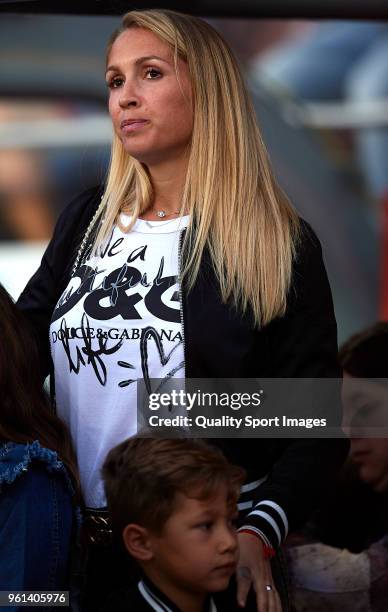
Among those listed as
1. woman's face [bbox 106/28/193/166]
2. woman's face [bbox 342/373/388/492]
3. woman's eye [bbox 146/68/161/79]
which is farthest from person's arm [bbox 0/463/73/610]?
woman's face [bbox 342/373/388/492]

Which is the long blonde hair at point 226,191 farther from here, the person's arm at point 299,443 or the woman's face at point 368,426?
the woman's face at point 368,426

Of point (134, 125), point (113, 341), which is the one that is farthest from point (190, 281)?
point (134, 125)

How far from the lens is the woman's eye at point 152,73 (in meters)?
1.79

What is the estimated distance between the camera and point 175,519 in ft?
5.06

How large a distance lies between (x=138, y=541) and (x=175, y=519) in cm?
7

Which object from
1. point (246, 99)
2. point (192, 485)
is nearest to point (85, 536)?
point (192, 485)

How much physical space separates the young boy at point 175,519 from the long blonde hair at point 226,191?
27 centimetres

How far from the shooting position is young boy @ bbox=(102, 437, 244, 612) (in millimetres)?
1531

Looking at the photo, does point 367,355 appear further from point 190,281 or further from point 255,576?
point 255,576

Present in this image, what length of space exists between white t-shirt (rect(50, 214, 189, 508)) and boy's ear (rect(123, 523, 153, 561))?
5.9 inches

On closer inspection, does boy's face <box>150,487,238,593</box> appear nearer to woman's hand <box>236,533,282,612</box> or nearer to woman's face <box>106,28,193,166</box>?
woman's hand <box>236,533,282,612</box>

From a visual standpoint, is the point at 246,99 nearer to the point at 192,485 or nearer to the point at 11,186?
the point at 192,485

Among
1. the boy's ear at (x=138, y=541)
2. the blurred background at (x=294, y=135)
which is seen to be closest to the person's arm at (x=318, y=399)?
the boy's ear at (x=138, y=541)

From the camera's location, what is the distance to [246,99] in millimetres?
1854
